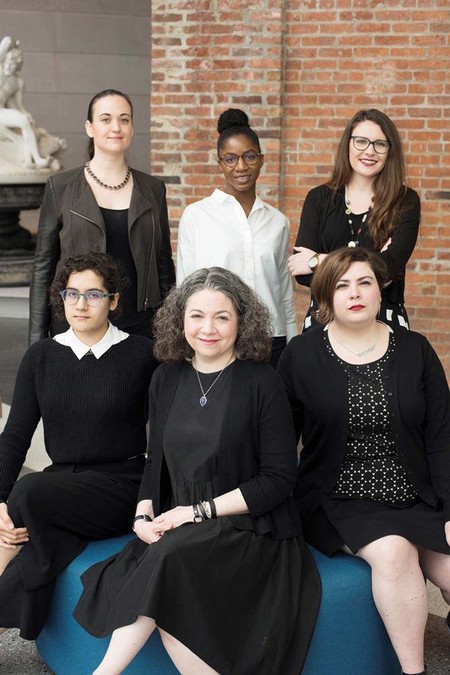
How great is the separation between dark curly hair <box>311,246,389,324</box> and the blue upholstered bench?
0.76 m

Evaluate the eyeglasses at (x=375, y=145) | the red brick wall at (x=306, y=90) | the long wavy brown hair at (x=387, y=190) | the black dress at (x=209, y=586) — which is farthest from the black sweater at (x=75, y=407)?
the red brick wall at (x=306, y=90)

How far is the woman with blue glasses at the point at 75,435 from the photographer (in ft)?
10.3

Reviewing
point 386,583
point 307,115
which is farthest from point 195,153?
point 386,583

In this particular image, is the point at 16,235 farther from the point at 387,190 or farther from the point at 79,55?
the point at 387,190

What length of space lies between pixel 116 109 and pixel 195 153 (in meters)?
2.59

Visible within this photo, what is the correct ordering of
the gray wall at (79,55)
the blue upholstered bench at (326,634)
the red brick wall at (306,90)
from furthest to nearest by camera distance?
the gray wall at (79,55), the red brick wall at (306,90), the blue upholstered bench at (326,634)

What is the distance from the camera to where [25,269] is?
9727mm

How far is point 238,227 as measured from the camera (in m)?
3.93

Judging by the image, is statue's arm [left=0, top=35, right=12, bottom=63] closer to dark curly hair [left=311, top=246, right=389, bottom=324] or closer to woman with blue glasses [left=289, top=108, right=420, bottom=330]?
woman with blue glasses [left=289, top=108, right=420, bottom=330]

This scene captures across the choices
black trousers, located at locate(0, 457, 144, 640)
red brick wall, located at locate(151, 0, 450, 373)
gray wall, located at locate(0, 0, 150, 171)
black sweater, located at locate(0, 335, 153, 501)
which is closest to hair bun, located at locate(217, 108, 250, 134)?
black sweater, located at locate(0, 335, 153, 501)

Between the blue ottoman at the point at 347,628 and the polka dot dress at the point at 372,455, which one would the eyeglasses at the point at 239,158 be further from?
the blue ottoman at the point at 347,628

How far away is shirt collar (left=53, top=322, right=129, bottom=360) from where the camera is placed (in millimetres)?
3439

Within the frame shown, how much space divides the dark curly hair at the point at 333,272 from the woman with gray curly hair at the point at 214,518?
0.65 ft

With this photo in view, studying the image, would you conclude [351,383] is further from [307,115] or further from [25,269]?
[25,269]
